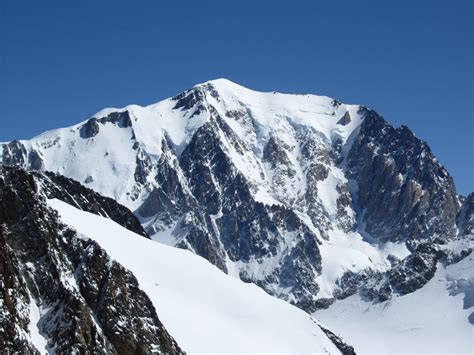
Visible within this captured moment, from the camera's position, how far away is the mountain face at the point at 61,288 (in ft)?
285

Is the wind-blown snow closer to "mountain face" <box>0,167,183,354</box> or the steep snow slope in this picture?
"mountain face" <box>0,167,183,354</box>

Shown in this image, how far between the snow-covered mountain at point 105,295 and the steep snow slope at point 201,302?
0.71 feet

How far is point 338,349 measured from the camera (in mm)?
161125

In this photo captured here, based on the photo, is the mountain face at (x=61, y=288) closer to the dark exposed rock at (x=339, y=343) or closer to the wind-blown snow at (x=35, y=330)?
the wind-blown snow at (x=35, y=330)

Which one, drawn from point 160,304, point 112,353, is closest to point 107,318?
point 112,353

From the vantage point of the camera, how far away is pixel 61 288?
91.8 metres

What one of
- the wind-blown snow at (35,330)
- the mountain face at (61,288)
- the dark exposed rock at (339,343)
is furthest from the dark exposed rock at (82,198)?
the wind-blown snow at (35,330)

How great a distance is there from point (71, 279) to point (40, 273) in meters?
4.58

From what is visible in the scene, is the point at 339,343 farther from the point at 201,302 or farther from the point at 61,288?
the point at 61,288

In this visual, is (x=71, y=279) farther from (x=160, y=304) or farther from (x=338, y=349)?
(x=338, y=349)

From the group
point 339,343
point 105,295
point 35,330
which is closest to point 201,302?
point 105,295

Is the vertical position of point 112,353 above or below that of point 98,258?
below

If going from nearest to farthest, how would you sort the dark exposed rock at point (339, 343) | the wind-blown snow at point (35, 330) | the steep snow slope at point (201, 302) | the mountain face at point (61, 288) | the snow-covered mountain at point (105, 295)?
the wind-blown snow at point (35, 330)
the mountain face at point (61, 288)
the snow-covered mountain at point (105, 295)
the steep snow slope at point (201, 302)
the dark exposed rock at point (339, 343)

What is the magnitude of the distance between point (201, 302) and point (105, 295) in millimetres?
36974
